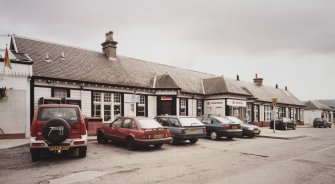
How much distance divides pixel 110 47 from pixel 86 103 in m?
7.60

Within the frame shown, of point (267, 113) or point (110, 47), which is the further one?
point (267, 113)

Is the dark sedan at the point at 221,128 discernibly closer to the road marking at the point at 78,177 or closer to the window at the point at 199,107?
the window at the point at 199,107

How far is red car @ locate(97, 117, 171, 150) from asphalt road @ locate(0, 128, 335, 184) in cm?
62

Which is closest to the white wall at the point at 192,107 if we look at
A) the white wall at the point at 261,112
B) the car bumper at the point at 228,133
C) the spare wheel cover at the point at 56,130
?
the car bumper at the point at 228,133

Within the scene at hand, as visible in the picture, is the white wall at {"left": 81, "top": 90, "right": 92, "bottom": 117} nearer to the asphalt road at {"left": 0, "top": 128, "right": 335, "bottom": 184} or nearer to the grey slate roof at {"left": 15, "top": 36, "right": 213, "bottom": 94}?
the grey slate roof at {"left": 15, "top": 36, "right": 213, "bottom": 94}

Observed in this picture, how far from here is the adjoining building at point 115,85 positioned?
1792 cm

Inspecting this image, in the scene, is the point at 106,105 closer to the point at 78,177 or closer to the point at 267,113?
the point at 78,177

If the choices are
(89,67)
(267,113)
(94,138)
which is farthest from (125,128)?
(267,113)

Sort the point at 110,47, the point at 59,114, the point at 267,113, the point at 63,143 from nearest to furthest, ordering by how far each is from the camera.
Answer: the point at 63,143
the point at 59,114
the point at 110,47
the point at 267,113

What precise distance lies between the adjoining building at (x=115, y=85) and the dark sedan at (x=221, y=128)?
202 inches

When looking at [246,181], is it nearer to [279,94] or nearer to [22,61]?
[22,61]

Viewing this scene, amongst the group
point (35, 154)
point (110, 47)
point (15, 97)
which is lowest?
point (35, 154)

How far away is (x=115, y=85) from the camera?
20.8m

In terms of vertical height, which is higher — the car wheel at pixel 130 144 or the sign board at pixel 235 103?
the sign board at pixel 235 103
